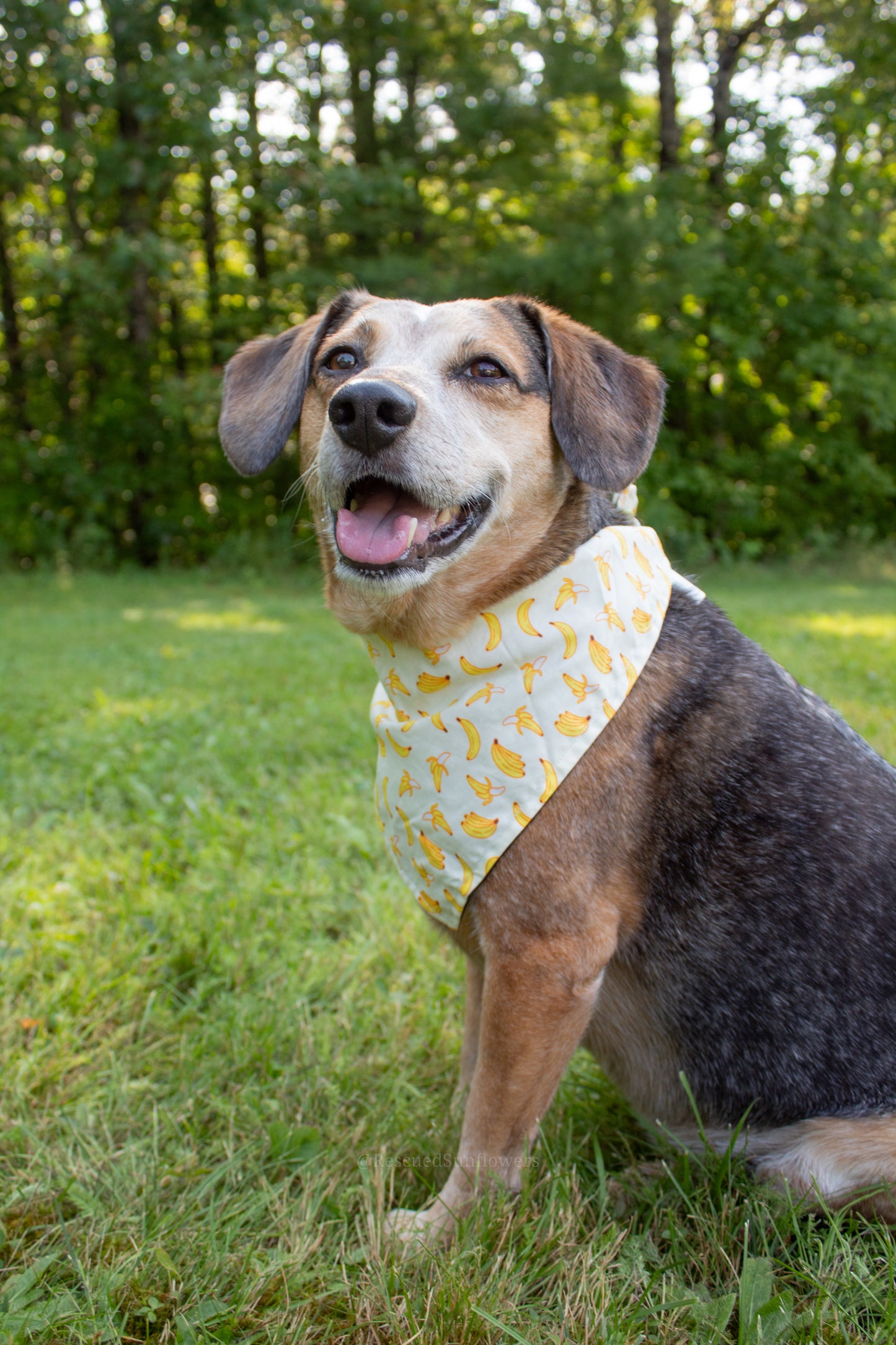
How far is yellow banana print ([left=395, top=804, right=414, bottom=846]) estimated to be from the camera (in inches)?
92.5

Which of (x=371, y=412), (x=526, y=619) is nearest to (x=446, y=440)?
(x=371, y=412)

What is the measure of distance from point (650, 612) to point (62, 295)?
59.0ft

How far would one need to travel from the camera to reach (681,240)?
1572 cm

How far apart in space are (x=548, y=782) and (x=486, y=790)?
16 cm

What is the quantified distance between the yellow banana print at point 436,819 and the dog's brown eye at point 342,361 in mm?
1319

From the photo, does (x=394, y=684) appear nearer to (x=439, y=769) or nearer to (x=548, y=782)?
(x=439, y=769)

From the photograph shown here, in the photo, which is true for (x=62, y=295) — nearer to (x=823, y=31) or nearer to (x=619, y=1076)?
(x=823, y=31)

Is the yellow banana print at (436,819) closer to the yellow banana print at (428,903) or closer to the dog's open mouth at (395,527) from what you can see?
the yellow banana print at (428,903)

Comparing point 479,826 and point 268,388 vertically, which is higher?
point 268,388


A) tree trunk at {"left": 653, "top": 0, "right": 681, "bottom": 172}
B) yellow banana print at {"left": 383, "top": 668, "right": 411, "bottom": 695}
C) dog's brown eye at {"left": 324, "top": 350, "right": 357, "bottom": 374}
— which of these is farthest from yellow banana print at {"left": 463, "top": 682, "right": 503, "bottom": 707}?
tree trunk at {"left": 653, "top": 0, "right": 681, "bottom": 172}

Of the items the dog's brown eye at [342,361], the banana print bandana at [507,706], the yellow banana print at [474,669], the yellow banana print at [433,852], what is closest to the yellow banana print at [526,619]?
the banana print bandana at [507,706]

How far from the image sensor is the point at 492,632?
89.8 inches

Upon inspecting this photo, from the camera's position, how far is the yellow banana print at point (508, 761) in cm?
213

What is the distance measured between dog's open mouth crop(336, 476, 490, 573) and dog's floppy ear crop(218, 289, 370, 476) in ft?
1.58
